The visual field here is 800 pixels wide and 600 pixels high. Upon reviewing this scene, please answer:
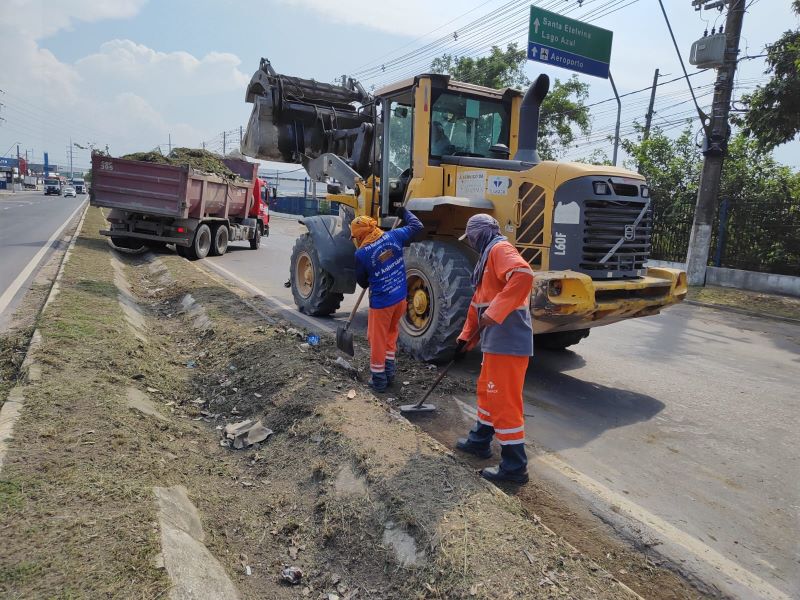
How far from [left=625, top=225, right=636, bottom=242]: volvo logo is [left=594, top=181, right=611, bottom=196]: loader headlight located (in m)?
0.43

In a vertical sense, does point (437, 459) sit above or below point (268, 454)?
above

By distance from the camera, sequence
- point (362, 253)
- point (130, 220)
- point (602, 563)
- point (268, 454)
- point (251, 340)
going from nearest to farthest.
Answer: point (602, 563)
point (268, 454)
point (362, 253)
point (251, 340)
point (130, 220)

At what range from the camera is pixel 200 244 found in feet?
49.1

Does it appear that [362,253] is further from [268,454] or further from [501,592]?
[501,592]

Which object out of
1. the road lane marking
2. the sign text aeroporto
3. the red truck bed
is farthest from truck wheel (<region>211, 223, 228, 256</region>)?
the road lane marking

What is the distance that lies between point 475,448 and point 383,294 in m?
1.78

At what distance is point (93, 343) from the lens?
5625 millimetres

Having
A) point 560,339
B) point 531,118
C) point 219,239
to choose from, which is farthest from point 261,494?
point 219,239

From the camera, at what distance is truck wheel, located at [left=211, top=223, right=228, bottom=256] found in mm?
15711

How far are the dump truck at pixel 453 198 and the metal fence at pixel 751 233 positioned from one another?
9389 millimetres

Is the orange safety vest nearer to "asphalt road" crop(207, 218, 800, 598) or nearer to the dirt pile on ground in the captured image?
the dirt pile on ground

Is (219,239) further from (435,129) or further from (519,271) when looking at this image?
(519,271)

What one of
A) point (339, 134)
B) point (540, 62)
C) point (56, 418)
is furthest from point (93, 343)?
point (540, 62)

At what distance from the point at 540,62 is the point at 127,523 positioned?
15358 mm
